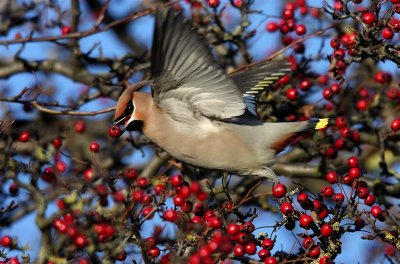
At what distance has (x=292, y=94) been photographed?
4914 millimetres

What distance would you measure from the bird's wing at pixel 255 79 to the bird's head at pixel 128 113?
61 centimetres

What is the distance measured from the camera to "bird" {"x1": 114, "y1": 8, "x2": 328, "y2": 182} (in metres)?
3.80

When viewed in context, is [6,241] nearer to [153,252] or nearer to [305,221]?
[153,252]

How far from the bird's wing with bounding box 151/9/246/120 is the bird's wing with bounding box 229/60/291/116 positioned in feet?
1.17

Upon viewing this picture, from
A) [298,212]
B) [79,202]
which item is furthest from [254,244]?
[79,202]

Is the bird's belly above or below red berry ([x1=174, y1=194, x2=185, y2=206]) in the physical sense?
below

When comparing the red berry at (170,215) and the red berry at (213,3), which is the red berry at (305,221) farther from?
the red berry at (213,3)

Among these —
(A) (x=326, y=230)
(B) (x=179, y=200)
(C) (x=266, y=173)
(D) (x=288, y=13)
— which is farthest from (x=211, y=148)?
(D) (x=288, y=13)

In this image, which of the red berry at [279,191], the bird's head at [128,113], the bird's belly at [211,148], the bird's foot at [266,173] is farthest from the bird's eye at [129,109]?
the red berry at [279,191]

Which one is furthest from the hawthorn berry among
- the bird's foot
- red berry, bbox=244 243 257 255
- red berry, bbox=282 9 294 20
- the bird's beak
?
red berry, bbox=282 9 294 20

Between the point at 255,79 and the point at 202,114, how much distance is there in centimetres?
56

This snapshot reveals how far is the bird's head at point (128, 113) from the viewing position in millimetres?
4121

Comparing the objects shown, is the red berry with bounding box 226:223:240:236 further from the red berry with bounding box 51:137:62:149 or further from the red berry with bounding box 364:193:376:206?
the red berry with bounding box 51:137:62:149

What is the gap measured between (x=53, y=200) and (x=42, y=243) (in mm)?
287
